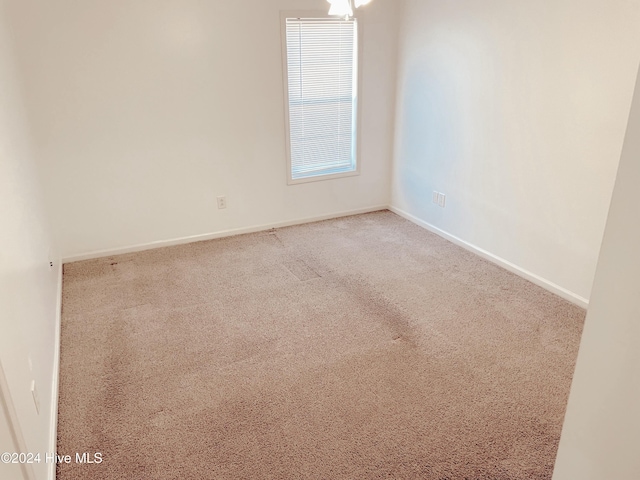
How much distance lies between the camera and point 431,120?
4.29 metres

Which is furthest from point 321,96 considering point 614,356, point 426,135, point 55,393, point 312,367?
point 614,356

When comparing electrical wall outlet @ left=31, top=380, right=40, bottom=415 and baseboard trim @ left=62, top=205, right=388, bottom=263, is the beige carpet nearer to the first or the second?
baseboard trim @ left=62, top=205, right=388, bottom=263

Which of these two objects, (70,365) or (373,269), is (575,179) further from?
(70,365)

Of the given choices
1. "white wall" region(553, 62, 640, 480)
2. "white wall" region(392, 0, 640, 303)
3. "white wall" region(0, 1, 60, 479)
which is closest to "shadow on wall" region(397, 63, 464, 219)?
"white wall" region(392, 0, 640, 303)

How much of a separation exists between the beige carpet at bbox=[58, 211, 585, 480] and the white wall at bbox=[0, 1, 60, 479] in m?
0.23

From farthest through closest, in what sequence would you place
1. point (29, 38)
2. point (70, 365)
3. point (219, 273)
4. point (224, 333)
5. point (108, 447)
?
point (219, 273)
point (29, 38)
point (224, 333)
point (70, 365)
point (108, 447)

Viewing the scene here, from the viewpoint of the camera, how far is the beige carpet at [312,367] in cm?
203

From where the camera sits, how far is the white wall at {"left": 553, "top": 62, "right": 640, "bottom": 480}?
1061 millimetres

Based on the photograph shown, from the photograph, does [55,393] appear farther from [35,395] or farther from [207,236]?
[207,236]

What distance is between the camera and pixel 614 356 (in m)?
1.16

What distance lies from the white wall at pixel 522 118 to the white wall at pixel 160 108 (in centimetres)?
68

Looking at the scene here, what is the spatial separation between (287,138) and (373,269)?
1508 mm

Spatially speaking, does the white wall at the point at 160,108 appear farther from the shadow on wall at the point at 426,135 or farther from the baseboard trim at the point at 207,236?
the shadow on wall at the point at 426,135

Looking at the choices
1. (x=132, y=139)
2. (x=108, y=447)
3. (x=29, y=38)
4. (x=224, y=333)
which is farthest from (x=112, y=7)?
(x=108, y=447)
